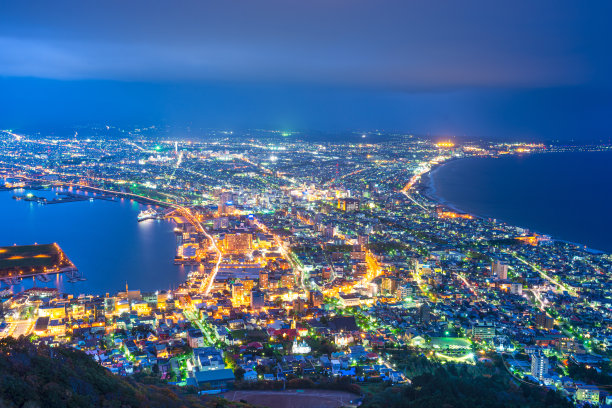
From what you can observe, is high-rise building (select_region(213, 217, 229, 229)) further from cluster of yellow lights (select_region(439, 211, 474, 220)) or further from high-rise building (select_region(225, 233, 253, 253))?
cluster of yellow lights (select_region(439, 211, 474, 220))

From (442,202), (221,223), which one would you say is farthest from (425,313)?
(442,202)

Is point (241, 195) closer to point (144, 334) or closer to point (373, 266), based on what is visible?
point (373, 266)

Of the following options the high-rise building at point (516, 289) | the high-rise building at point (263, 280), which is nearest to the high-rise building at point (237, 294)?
the high-rise building at point (263, 280)

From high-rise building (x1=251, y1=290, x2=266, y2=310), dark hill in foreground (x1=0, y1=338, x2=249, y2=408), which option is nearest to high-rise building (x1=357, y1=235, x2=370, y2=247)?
high-rise building (x1=251, y1=290, x2=266, y2=310)

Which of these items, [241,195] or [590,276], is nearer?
[590,276]

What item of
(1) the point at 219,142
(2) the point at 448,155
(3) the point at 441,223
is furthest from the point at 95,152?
(3) the point at 441,223

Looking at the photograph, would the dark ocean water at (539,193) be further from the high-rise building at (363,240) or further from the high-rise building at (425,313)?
the high-rise building at (425,313)
